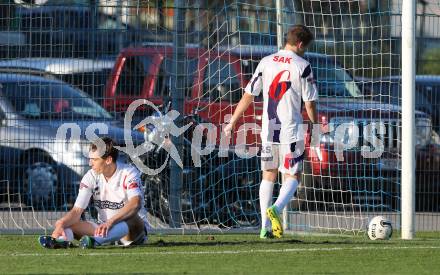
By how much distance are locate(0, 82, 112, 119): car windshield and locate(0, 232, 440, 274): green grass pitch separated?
6.41 ft

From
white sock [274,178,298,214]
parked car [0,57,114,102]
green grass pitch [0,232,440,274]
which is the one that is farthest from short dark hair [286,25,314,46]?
parked car [0,57,114,102]

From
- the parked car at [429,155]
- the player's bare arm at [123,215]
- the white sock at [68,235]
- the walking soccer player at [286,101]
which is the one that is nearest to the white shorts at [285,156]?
the walking soccer player at [286,101]

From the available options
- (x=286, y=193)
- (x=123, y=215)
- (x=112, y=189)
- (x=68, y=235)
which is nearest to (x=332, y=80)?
(x=286, y=193)

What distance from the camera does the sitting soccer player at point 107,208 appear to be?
10.4 meters

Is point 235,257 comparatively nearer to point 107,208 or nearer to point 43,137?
point 107,208

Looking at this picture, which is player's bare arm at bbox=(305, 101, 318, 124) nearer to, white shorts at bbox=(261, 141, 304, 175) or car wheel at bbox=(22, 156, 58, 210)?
white shorts at bbox=(261, 141, 304, 175)

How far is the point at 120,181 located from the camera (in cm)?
1061

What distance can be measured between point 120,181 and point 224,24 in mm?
→ 3646

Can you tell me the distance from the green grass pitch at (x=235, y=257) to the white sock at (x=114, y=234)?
3.0 inches

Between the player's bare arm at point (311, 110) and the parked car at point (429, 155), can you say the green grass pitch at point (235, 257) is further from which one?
the parked car at point (429, 155)

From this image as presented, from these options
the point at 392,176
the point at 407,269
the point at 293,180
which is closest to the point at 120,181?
the point at 293,180

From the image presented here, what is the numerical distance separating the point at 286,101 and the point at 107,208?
6.71ft

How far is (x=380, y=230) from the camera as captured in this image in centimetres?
1202

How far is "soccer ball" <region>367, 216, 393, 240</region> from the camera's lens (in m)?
12.0
